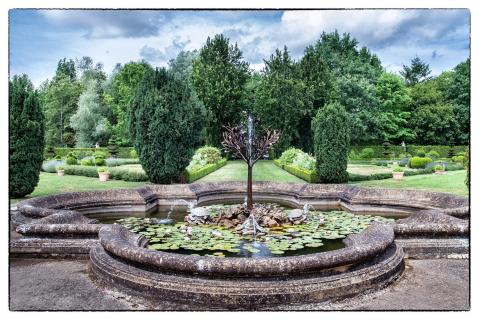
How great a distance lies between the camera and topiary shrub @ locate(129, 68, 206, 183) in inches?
563

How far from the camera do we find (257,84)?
29469 mm

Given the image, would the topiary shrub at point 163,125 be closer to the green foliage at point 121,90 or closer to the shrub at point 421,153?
the shrub at point 421,153

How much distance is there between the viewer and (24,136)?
11.5 m

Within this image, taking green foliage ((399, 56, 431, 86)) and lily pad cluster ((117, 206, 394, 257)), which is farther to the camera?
green foliage ((399, 56, 431, 86))

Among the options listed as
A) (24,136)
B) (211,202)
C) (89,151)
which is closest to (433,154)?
(211,202)

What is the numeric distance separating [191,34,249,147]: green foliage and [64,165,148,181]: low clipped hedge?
31.5 feet

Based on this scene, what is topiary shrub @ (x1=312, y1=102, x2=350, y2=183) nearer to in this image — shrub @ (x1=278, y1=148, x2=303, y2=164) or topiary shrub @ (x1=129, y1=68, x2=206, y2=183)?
topiary shrub @ (x1=129, y1=68, x2=206, y2=183)

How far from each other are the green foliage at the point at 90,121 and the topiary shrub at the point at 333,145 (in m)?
20.8

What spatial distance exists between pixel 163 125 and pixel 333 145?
221 inches

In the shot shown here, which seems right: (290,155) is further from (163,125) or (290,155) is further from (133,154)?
(133,154)

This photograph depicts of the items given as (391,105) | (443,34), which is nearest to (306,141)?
(391,105)

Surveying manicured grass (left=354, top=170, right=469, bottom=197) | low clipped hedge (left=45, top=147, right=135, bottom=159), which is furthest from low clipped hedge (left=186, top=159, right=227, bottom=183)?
low clipped hedge (left=45, top=147, right=135, bottom=159)

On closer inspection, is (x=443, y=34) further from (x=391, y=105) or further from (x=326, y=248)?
(x=391, y=105)

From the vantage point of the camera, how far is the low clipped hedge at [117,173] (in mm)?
16875
